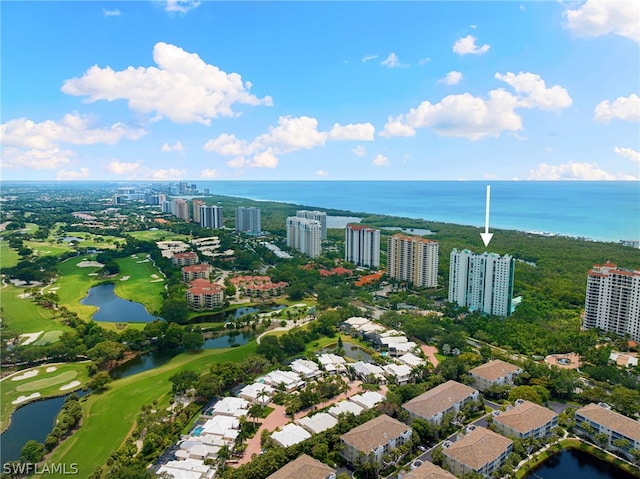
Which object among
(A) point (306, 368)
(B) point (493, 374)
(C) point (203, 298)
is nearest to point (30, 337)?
(C) point (203, 298)

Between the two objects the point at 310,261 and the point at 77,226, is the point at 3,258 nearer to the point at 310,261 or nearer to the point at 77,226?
the point at 77,226

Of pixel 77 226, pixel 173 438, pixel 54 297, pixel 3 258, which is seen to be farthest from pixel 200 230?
pixel 173 438

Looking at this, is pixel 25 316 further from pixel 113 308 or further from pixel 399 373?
pixel 399 373

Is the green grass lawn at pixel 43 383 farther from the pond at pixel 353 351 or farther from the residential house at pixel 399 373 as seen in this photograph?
the residential house at pixel 399 373

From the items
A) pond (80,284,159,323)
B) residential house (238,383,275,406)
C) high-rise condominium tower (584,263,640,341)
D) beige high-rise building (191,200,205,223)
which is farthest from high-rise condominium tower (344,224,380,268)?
beige high-rise building (191,200,205,223)

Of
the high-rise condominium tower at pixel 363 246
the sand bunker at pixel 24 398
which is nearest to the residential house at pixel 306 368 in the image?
the sand bunker at pixel 24 398

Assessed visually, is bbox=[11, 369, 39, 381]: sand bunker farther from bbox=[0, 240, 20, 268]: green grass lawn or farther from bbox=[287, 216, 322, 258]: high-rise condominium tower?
bbox=[287, 216, 322, 258]: high-rise condominium tower
